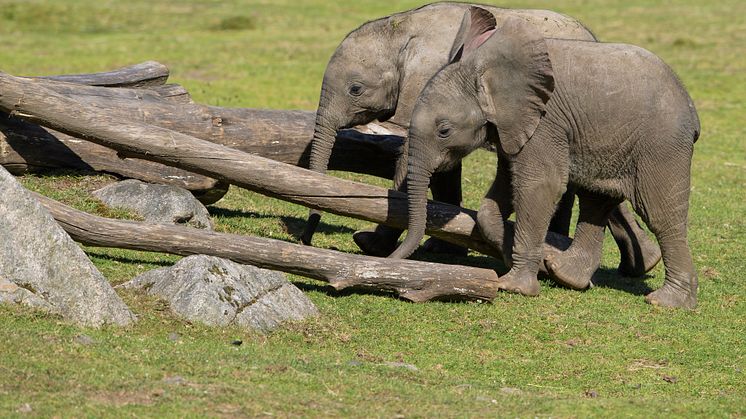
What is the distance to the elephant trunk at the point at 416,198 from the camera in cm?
1296

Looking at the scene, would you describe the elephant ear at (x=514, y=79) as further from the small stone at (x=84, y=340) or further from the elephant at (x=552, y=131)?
the small stone at (x=84, y=340)

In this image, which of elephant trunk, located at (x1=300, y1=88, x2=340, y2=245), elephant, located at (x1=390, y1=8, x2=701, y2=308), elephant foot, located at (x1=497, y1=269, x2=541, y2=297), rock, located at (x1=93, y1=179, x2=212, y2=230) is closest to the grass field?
elephant foot, located at (x1=497, y1=269, x2=541, y2=297)

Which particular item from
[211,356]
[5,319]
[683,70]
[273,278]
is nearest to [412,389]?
[211,356]

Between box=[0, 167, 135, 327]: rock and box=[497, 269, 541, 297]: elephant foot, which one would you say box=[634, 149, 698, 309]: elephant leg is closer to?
box=[497, 269, 541, 297]: elephant foot

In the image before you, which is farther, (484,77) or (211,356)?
(484,77)

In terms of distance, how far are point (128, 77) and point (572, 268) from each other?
620 centimetres

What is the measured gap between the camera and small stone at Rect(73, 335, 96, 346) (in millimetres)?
9656

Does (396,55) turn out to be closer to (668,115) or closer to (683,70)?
(668,115)

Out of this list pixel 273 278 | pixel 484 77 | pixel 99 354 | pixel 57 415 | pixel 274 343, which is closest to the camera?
pixel 57 415

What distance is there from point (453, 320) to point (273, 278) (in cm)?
191

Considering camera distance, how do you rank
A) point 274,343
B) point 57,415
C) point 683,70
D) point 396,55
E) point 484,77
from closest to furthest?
1. point 57,415
2. point 274,343
3. point 484,77
4. point 396,55
5. point 683,70

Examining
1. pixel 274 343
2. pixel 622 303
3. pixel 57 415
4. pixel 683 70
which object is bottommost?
pixel 683 70

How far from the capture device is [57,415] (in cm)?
822

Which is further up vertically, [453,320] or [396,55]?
[396,55]
